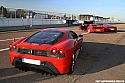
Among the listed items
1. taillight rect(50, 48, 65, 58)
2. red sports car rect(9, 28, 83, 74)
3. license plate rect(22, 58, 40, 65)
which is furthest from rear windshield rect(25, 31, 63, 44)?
license plate rect(22, 58, 40, 65)

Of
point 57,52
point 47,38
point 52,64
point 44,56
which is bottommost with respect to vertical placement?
point 52,64

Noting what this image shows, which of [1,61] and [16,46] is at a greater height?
[16,46]

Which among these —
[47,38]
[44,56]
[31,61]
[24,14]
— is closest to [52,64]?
[44,56]

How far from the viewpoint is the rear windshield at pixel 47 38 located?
480cm

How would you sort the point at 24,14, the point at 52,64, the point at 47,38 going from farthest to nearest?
the point at 24,14 < the point at 47,38 < the point at 52,64

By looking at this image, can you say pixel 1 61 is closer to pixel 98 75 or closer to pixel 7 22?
pixel 98 75

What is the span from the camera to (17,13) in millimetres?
26594

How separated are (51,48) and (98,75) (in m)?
1.71

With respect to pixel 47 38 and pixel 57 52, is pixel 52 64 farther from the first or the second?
pixel 47 38

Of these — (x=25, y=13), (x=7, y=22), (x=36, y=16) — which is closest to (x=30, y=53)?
(x=7, y=22)

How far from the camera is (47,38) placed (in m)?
5.09

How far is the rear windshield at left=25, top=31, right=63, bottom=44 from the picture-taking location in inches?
189

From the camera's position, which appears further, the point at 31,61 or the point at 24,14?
the point at 24,14

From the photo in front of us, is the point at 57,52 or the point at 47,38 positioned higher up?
the point at 47,38
